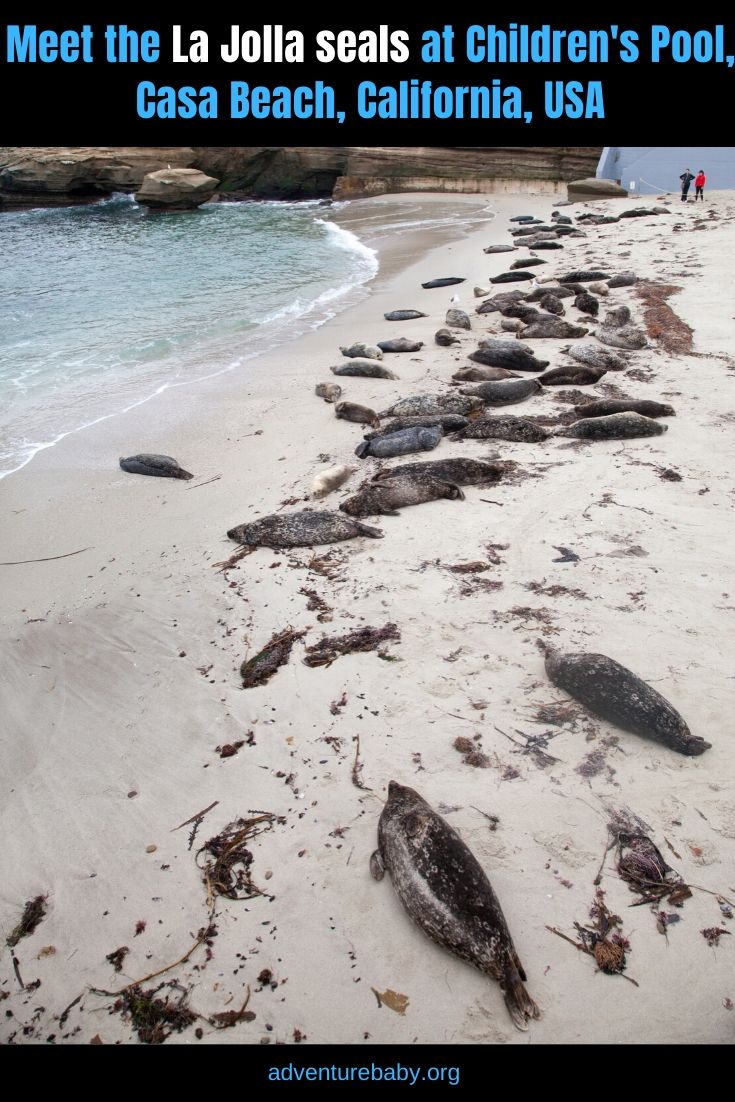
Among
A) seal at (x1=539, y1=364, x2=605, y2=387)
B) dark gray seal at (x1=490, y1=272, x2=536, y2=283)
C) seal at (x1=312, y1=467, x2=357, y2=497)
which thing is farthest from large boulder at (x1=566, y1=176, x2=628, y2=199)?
seal at (x1=312, y1=467, x2=357, y2=497)

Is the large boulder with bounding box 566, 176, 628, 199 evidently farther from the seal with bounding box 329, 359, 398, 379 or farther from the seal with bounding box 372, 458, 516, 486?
the seal with bounding box 372, 458, 516, 486

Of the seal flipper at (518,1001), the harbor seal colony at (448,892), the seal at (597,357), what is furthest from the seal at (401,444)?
the seal flipper at (518,1001)

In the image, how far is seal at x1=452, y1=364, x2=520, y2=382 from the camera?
A: 8.34 metres

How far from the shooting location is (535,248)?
17641 millimetres

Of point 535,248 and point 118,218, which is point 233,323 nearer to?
point 535,248

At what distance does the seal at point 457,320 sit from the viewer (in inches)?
430

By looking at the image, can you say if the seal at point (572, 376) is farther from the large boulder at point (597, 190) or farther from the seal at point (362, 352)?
the large boulder at point (597, 190)

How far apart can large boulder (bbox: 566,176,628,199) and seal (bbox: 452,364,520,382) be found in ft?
72.4

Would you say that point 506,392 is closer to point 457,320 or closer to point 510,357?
point 510,357

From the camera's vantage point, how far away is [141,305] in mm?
14508

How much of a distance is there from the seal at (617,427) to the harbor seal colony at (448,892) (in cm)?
467

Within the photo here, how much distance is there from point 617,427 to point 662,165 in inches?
1012

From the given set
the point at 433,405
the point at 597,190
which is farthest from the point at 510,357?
the point at 597,190
